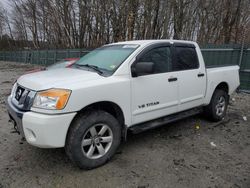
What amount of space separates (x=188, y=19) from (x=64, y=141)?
1599 cm

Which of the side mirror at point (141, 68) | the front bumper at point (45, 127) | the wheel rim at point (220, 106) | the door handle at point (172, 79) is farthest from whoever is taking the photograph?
the wheel rim at point (220, 106)

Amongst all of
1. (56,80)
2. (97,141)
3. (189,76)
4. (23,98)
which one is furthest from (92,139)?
(189,76)

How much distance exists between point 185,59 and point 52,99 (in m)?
2.70

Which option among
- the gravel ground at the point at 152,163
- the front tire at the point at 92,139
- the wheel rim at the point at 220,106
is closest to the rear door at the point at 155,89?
the front tire at the point at 92,139

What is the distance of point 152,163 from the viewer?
3430 mm

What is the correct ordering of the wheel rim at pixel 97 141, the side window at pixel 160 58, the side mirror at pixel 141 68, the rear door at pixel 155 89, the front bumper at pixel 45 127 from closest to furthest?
the front bumper at pixel 45 127 < the wheel rim at pixel 97 141 < the side mirror at pixel 141 68 < the rear door at pixel 155 89 < the side window at pixel 160 58

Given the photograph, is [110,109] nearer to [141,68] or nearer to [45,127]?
[141,68]

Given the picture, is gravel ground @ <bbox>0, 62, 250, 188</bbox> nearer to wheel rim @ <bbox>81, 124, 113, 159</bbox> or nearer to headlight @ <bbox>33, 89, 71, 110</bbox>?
wheel rim @ <bbox>81, 124, 113, 159</bbox>

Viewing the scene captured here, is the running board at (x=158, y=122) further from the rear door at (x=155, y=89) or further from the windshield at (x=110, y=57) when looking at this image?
the windshield at (x=110, y=57)

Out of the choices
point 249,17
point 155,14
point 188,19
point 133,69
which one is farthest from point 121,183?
point 249,17

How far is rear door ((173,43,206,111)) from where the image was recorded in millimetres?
4246

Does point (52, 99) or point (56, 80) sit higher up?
point (56, 80)

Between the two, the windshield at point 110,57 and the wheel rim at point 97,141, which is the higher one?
the windshield at point 110,57

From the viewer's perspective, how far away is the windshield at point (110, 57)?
3.62m
